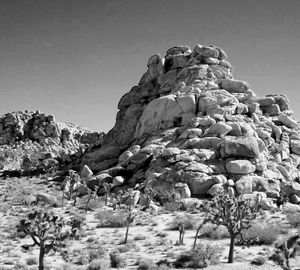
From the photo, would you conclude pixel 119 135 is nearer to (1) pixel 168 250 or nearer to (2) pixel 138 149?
(2) pixel 138 149

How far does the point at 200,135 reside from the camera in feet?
152

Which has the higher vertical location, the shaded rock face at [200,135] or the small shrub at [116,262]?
the shaded rock face at [200,135]

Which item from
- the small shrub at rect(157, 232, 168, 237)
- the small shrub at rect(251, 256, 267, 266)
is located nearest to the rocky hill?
the small shrub at rect(157, 232, 168, 237)

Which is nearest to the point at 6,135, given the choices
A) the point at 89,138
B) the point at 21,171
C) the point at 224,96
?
the point at 89,138

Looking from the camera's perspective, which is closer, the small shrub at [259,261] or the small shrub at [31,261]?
the small shrub at [259,261]

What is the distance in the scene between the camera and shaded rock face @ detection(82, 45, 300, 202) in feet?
125

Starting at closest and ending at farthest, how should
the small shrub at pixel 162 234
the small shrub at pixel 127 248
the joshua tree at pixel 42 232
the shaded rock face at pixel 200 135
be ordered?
the joshua tree at pixel 42 232
the small shrub at pixel 127 248
the small shrub at pixel 162 234
the shaded rock face at pixel 200 135

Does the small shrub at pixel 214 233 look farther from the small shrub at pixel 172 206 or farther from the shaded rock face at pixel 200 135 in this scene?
the shaded rock face at pixel 200 135

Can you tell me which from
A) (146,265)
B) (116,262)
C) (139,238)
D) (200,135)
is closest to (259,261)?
(146,265)

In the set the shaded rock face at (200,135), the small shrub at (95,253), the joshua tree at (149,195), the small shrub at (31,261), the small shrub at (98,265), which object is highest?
the shaded rock face at (200,135)

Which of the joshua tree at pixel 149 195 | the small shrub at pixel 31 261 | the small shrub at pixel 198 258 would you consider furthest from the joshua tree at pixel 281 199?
the small shrub at pixel 31 261

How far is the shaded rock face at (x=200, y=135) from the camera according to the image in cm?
3806

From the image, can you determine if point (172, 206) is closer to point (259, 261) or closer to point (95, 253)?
point (95, 253)

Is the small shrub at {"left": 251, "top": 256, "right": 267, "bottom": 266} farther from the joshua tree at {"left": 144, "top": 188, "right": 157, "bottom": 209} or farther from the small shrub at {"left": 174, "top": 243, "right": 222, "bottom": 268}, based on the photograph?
the joshua tree at {"left": 144, "top": 188, "right": 157, "bottom": 209}
